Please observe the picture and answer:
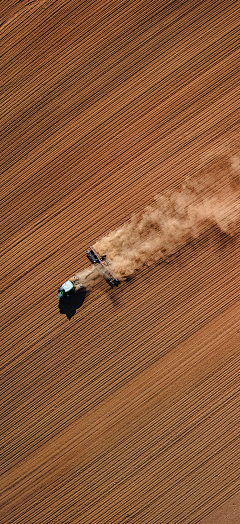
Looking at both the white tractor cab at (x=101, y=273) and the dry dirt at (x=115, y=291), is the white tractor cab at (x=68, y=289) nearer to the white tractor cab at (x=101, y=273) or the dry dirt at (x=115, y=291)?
the white tractor cab at (x=101, y=273)

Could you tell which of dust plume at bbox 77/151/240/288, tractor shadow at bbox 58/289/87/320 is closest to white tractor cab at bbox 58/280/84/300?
tractor shadow at bbox 58/289/87/320

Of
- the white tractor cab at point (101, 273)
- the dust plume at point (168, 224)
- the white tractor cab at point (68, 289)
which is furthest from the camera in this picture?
the dust plume at point (168, 224)

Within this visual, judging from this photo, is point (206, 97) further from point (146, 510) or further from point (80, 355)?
point (146, 510)

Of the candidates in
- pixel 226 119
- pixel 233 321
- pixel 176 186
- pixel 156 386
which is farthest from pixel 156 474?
pixel 226 119

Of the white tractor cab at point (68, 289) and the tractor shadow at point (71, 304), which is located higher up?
the white tractor cab at point (68, 289)

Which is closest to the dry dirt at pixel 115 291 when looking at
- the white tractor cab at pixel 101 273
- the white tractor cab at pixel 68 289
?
the white tractor cab at pixel 101 273

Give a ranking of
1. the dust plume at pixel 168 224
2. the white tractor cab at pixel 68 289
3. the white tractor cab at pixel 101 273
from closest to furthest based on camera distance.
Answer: the white tractor cab at pixel 68 289 < the white tractor cab at pixel 101 273 < the dust plume at pixel 168 224

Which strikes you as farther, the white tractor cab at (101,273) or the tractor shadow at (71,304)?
the tractor shadow at (71,304)
